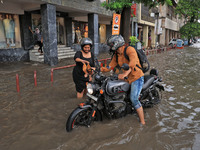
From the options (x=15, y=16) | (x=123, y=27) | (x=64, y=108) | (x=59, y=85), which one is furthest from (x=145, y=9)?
(x=64, y=108)

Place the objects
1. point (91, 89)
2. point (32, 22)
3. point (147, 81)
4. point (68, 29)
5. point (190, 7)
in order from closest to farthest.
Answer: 1. point (91, 89)
2. point (147, 81)
3. point (32, 22)
4. point (68, 29)
5. point (190, 7)

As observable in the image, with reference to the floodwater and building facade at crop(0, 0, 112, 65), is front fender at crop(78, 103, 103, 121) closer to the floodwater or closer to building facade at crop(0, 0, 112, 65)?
the floodwater

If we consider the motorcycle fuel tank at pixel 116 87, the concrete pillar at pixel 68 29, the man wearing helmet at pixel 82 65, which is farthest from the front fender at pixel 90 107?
the concrete pillar at pixel 68 29

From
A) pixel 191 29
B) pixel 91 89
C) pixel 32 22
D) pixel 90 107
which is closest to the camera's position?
pixel 91 89

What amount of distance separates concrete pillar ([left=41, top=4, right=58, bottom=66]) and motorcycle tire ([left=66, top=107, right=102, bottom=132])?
836cm

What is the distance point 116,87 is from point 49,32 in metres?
8.74

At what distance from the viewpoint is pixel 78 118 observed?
349cm

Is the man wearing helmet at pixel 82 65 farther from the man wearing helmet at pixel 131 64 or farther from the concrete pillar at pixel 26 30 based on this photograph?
the concrete pillar at pixel 26 30

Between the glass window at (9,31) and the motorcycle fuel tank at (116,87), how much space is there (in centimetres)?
1103

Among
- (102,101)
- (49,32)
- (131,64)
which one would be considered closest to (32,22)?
(49,32)

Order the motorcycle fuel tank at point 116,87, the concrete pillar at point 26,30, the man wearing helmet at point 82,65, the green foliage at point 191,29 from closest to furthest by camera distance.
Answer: the motorcycle fuel tank at point 116,87 → the man wearing helmet at point 82,65 → the concrete pillar at point 26,30 → the green foliage at point 191,29

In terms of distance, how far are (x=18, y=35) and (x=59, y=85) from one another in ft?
26.3

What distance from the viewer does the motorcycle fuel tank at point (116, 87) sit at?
335 cm

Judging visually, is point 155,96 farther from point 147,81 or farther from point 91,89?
point 91,89
